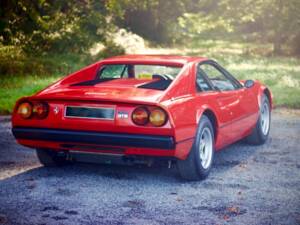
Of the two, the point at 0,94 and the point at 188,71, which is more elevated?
the point at 188,71

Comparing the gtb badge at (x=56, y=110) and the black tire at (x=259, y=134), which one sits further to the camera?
the black tire at (x=259, y=134)

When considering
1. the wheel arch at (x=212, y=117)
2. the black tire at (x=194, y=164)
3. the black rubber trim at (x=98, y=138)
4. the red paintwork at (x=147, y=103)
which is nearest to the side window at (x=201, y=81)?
the red paintwork at (x=147, y=103)

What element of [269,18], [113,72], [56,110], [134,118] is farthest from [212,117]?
[269,18]

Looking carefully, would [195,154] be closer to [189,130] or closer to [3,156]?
[189,130]

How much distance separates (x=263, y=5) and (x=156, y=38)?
702 cm

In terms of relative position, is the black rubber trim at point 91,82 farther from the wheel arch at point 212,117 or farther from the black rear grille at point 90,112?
the wheel arch at point 212,117

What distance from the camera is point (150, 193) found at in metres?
5.83

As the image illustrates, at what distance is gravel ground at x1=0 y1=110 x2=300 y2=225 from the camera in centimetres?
502

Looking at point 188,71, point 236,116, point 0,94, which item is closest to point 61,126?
point 188,71

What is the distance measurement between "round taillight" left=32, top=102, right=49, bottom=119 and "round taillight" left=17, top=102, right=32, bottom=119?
0.06 m

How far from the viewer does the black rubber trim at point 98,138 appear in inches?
228

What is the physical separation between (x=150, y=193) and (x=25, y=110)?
1549mm

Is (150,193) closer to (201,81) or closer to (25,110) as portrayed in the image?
(25,110)

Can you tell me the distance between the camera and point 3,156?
753cm
